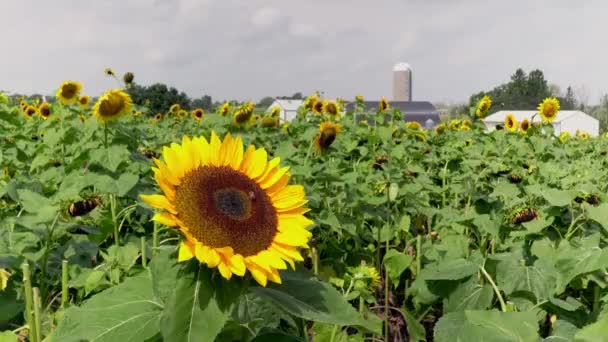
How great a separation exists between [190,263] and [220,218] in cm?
8

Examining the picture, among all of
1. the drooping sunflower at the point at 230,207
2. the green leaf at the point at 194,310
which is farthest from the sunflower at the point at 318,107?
the green leaf at the point at 194,310

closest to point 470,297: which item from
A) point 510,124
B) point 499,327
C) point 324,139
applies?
point 499,327

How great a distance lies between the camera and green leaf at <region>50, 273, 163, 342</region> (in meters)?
0.90

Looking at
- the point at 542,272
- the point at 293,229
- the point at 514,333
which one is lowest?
the point at 542,272

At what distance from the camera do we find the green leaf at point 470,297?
5.07ft

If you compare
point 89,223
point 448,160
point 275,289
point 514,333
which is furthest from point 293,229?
point 448,160

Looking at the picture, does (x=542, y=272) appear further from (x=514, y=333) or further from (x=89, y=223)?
(x=89, y=223)

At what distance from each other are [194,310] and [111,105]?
2001 mm

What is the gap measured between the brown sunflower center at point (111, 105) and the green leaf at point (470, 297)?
5.65ft

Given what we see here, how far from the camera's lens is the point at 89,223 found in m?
1.76

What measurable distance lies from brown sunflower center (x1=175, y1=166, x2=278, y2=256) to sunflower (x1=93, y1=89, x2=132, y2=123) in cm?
179

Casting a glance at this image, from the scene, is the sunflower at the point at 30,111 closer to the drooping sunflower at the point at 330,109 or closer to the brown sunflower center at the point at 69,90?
the brown sunflower center at the point at 69,90

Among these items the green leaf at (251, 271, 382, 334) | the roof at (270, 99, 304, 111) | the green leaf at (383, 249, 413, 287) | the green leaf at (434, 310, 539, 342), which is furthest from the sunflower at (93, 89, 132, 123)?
the roof at (270, 99, 304, 111)

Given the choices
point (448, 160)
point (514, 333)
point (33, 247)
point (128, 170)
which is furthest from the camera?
point (448, 160)
